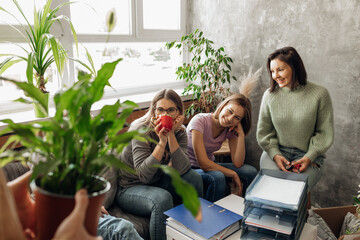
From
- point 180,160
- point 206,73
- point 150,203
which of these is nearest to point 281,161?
point 180,160

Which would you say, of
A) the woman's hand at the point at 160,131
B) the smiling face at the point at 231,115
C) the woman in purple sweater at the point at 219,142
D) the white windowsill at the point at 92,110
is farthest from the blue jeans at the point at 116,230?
the smiling face at the point at 231,115

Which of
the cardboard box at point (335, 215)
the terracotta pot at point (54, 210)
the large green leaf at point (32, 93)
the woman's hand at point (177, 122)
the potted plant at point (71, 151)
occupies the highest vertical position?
the large green leaf at point (32, 93)

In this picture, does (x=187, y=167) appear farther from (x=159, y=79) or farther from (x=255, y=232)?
(x=159, y=79)

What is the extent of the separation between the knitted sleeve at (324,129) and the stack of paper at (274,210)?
29.1 inches

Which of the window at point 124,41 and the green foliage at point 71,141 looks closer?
the green foliage at point 71,141

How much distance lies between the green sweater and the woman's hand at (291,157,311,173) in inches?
1.4

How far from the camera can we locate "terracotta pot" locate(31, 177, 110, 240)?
63 cm

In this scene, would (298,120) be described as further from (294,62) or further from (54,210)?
(54,210)

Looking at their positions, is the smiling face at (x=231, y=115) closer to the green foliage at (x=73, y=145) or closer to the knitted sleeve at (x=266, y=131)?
the knitted sleeve at (x=266, y=131)

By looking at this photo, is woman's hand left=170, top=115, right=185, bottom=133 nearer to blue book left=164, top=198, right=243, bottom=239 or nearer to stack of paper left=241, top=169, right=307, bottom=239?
blue book left=164, top=198, right=243, bottom=239

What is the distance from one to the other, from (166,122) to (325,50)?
1.53m

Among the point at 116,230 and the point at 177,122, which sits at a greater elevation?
the point at 177,122

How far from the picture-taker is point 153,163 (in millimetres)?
1826

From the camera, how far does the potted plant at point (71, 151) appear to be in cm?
63
